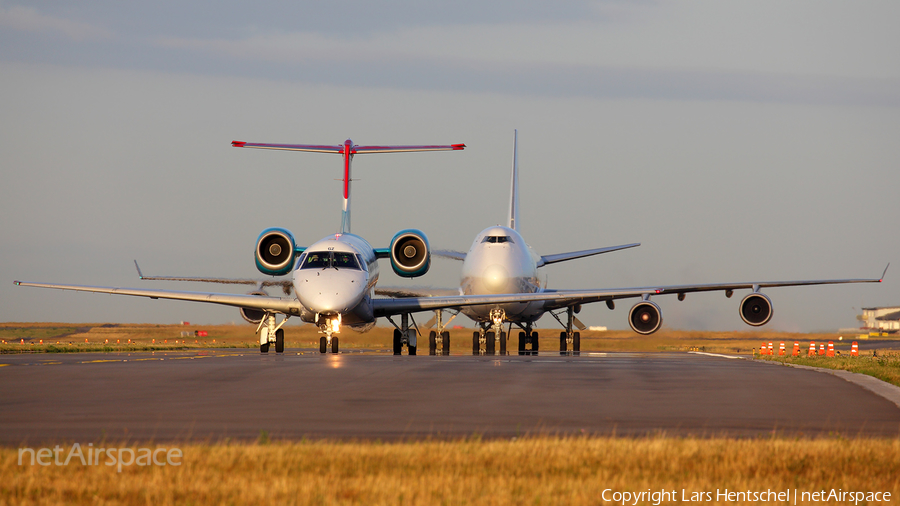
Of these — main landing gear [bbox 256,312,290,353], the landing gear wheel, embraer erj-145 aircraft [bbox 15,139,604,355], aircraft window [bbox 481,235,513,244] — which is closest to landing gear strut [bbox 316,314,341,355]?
embraer erj-145 aircraft [bbox 15,139,604,355]

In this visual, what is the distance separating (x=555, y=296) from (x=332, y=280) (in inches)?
304

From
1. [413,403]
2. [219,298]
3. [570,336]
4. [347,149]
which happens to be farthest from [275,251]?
[413,403]

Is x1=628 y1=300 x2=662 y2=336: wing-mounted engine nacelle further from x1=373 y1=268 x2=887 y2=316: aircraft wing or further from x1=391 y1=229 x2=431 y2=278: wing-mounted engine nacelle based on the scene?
x1=391 y1=229 x2=431 y2=278: wing-mounted engine nacelle

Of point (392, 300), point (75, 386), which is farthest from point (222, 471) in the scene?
point (392, 300)

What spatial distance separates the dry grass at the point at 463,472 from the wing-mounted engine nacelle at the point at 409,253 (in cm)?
2744

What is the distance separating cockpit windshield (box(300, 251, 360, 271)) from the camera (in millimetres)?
30464

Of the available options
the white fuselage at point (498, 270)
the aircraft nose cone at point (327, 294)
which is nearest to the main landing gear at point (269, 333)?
the aircraft nose cone at point (327, 294)

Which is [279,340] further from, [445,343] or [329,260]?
[445,343]

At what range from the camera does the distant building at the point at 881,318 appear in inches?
5536

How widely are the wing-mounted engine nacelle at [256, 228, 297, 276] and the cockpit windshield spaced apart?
3.85 m

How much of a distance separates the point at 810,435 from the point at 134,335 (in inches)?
2250

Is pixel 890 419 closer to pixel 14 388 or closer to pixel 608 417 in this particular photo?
pixel 608 417

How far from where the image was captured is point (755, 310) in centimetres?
3844

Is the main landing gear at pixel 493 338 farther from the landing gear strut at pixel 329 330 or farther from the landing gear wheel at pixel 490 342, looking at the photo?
the landing gear strut at pixel 329 330
